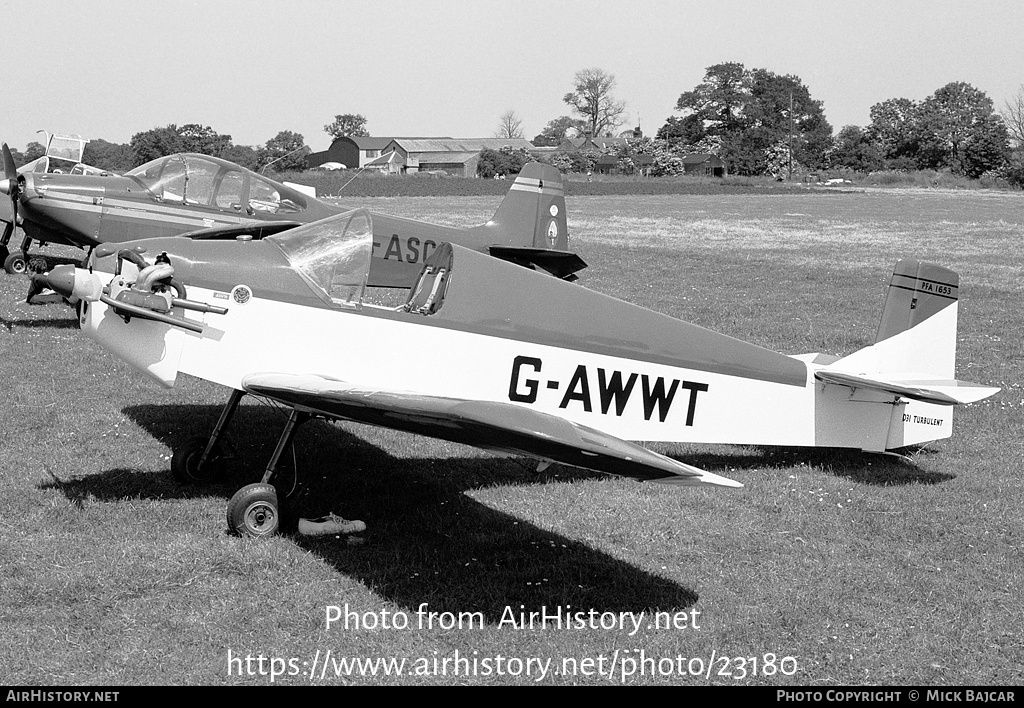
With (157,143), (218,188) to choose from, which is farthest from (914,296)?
(157,143)

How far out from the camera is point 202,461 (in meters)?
6.75

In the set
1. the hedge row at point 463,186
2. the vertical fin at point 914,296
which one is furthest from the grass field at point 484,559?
the hedge row at point 463,186

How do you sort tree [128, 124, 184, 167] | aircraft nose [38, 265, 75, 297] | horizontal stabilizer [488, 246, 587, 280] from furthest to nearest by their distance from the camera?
tree [128, 124, 184, 167] → horizontal stabilizer [488, 246, 587, 280] → aircraft nose [38, 265, 75, 297]

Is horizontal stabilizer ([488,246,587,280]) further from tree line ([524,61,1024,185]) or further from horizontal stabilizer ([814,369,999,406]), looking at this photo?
tree line ([524,61,1024,185])

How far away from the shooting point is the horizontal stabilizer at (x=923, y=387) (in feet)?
21.5

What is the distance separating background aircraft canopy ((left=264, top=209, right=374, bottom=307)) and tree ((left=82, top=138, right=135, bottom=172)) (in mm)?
36615

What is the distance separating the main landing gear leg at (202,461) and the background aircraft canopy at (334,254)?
124 centimetres

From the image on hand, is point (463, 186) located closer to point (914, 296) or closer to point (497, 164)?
point (497, 164)

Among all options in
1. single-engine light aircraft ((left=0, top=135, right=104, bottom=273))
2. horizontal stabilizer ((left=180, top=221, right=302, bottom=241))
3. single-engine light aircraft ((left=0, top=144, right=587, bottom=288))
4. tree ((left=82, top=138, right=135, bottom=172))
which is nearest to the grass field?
horizontal stabilizer ((left=180, top=221, right=302, bottom=241))

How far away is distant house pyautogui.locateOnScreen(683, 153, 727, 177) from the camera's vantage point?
105 m

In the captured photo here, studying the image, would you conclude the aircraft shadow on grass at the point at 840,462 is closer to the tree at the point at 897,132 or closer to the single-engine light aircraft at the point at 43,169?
the single-engine light aircraft at the point at 43,169
